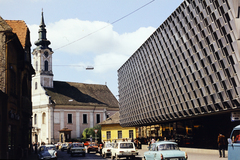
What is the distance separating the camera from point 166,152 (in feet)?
56.2

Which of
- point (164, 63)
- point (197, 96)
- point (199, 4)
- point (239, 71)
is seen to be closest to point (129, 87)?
point (164, 63)

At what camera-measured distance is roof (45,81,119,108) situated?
277ft

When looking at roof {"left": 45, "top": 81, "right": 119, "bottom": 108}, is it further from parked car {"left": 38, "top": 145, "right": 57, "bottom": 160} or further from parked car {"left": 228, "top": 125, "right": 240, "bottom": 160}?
parked car {"left": 228, "top": 125, "right": 240, "bottom": 160}

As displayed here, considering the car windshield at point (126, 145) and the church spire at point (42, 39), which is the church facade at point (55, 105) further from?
→ the car windshield at point (126, 145)

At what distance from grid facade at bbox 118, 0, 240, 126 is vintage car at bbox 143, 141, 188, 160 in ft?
24.0

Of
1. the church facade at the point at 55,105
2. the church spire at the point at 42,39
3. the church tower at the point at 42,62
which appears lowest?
the church facade at the point at 55,105

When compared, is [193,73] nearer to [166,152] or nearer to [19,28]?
[166,152]

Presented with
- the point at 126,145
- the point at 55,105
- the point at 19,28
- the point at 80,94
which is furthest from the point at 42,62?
the point at 126,145

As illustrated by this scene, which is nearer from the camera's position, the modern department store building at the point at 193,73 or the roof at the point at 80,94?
the modern department store building at the point at 193,73

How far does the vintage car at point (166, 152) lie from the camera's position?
655 inches

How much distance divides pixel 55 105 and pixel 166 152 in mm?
66998

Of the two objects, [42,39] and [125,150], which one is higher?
[42,39]

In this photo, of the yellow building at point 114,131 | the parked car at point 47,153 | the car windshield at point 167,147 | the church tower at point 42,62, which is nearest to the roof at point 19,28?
the parked car at point 47,153

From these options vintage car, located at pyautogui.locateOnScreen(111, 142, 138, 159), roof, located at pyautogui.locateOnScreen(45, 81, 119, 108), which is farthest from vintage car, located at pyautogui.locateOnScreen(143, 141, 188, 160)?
roof, located at pyautogui.locateOnScreen(45, 81, 119, 108)
